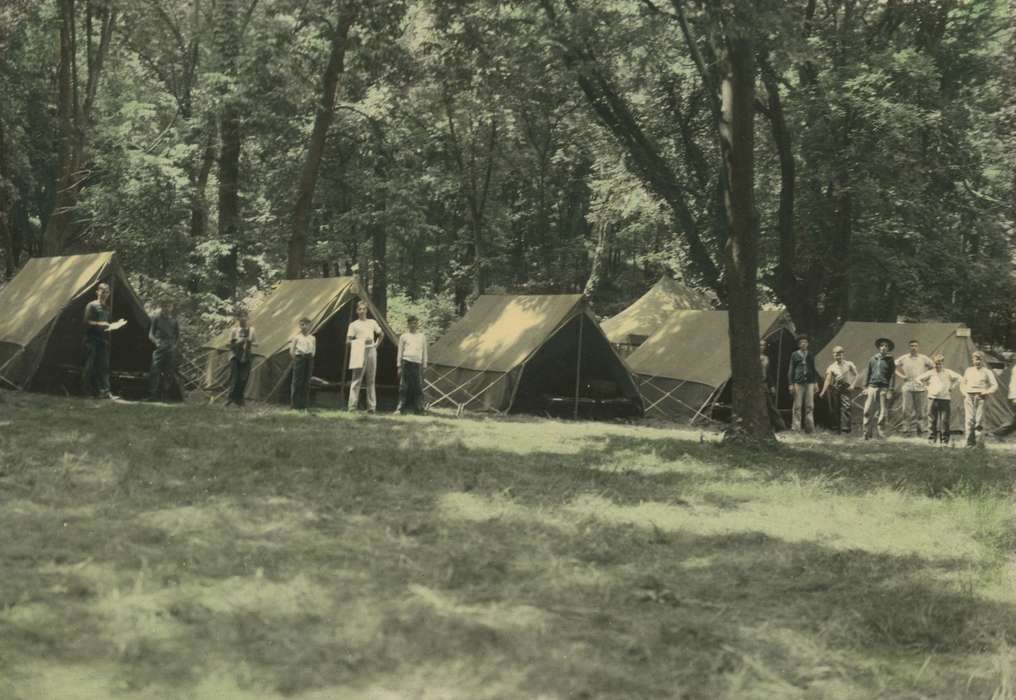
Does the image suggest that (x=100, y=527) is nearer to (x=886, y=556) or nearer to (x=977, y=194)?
(x=886, y=556)

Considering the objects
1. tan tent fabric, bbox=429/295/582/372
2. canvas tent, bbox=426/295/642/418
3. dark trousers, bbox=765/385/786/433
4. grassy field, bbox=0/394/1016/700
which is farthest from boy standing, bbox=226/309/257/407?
dark trousers, bbox=765/385/786/433

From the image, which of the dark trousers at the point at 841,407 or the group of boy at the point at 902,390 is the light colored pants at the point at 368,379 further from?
the dark trousers at the point at 841,407

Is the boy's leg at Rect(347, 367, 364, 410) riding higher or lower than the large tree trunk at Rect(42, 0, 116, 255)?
lower

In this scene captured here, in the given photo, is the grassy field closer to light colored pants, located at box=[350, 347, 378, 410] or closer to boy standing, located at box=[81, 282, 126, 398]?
boy standing, located at box=[81, 282, 126, 398]

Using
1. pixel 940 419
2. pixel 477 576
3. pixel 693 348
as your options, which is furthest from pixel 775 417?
pixel 477 576

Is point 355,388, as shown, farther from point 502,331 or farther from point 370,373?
point 502,331

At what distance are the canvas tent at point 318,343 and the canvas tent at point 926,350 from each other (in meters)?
8.40

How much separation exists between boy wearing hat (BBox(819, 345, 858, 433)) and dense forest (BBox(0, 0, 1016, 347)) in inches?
98.1

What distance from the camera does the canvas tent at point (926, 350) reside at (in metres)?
19.1

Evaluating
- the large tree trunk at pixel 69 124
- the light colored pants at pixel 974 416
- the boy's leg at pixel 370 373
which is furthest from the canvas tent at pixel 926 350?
the large tree trunk at pixel 69 124

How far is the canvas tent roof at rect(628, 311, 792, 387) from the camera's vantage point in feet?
60.6

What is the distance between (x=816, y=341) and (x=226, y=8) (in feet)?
51.8

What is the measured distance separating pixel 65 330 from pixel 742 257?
32.7ft

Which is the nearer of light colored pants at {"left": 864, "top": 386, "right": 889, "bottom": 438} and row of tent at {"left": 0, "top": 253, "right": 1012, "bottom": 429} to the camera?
row of tent at {"left": 0, "top": 253, "right": 1012, "bottom": 429}
